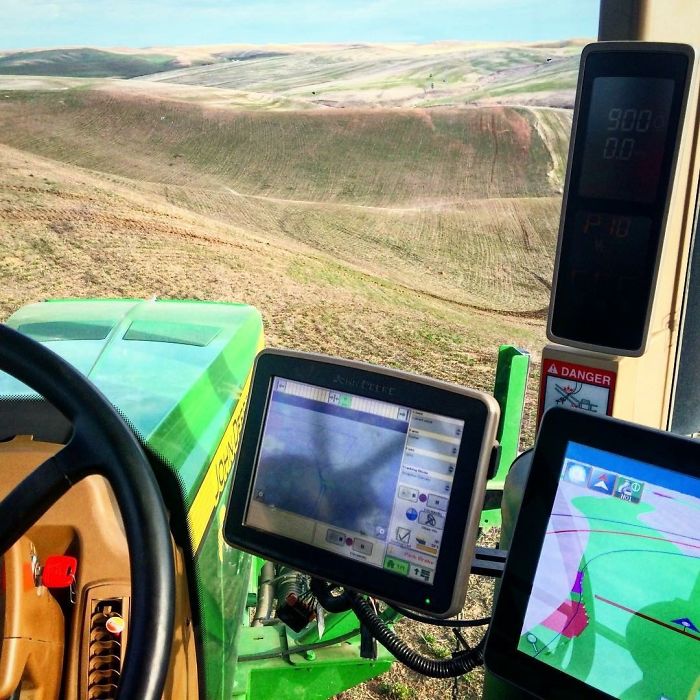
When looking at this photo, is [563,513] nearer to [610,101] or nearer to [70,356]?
[610,101]

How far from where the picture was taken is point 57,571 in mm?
1233

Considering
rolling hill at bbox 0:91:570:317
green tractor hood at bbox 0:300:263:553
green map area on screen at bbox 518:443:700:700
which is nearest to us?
green map area on screen at bbox 518:443:700:700

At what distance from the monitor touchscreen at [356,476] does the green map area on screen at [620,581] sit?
0.13 m

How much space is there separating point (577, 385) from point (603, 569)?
2.08ft

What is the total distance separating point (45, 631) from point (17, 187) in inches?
434

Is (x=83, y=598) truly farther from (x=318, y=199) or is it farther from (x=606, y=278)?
(x=318, y=199)

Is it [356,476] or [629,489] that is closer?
[629,489]

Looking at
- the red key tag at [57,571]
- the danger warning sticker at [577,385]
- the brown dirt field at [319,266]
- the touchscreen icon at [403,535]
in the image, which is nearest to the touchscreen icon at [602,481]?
the touchscreen icon at [403,535]

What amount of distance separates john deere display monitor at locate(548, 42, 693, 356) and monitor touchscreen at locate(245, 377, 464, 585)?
20.7 inches

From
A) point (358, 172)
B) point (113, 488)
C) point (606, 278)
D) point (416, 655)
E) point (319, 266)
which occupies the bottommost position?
point (319, 266)

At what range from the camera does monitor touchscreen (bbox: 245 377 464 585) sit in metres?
0.92

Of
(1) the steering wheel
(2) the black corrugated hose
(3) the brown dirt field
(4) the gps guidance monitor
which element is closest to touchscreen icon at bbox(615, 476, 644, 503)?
(4) the gps guidance monitor

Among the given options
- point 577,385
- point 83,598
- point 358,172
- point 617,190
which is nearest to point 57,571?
point 83,598

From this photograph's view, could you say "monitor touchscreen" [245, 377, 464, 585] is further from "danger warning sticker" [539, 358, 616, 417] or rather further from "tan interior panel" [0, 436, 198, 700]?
"danger warning sticker" [539, 358, 616, 417]
